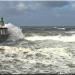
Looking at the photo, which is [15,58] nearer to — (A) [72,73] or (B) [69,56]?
(B) [69,56]

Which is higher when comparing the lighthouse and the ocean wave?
→ the lighthouse

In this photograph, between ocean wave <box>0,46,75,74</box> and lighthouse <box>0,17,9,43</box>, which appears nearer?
ocean wave <box>0,46,75,74</box>

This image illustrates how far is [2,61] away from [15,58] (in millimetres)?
851

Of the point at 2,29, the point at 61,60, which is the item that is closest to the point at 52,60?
the point at 61,60

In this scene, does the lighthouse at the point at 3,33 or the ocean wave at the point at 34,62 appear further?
the lighthouse at the point at 3,33

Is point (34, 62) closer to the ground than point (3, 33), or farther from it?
closer to the ground

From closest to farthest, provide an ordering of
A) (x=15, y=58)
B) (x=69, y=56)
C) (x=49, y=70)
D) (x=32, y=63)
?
(x=49, y=70) → (x=32, y=63) → (x=15, y=58) → (x=69, y=56)

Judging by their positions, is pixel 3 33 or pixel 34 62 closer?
pixel 34 62

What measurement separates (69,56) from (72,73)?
4030mm

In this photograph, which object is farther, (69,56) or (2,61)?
(69,56)

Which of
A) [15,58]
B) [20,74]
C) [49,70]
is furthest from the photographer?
[15,58]

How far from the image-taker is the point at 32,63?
11742mm

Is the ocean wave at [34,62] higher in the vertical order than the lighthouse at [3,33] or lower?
lower

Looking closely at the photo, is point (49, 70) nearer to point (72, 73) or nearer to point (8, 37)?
point (72, 73)
